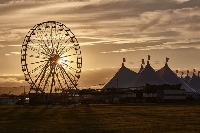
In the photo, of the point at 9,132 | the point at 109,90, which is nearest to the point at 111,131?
the point at 9,132

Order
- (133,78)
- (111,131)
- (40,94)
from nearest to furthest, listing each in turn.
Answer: (111,131), (40,94), (133,78)

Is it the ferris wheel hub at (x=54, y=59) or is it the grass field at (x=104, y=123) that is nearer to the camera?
the grass field at (x=104, y=123)

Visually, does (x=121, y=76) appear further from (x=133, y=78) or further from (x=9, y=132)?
(x=9, y=132)

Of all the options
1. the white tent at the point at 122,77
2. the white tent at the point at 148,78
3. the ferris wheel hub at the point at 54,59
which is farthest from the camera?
the white tent at the point at 122,77

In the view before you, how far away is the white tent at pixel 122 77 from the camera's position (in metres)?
130

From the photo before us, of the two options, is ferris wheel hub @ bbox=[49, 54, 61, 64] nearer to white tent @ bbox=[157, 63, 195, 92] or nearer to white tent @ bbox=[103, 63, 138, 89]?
white tent @ bbox=[103, 63, 138, 89]

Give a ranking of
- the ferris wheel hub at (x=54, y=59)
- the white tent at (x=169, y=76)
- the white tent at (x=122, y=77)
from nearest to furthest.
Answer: the ferris wheel hub at (x=54, y=59) → the white tent at (x=122, y=77) → the white tent at (x=169, y=76)

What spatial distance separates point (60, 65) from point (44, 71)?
11.0 ft

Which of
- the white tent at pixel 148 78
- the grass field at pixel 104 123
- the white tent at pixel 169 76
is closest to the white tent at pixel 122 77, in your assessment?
the white tent at pixel 169 76

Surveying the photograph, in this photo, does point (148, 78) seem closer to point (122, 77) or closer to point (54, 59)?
point (122, 77)

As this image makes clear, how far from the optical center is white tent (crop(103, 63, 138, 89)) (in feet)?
426

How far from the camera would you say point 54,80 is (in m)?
80.4

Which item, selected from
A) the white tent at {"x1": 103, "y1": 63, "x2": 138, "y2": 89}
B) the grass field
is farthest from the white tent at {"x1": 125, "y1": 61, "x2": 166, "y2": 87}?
the grass field

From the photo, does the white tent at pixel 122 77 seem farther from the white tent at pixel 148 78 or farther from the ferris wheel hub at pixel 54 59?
the ferris wheel hub at pixel 54 59
